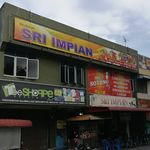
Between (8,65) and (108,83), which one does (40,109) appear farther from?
(108,83)

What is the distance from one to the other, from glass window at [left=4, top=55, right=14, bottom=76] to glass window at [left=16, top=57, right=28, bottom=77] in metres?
0.36

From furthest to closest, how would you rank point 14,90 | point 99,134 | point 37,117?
point 99,134 < point 37,117 < point 14,90

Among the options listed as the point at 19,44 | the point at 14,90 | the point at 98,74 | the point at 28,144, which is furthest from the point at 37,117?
the point at 98,74

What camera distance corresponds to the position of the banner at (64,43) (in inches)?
725

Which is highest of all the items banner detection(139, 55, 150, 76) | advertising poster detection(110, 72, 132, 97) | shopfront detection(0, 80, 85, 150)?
banner detection(139, 55, 150, 76)

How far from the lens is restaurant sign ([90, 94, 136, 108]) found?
74.3 feet

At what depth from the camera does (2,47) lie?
17562 mm

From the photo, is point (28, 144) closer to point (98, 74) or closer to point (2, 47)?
point (2, 47)

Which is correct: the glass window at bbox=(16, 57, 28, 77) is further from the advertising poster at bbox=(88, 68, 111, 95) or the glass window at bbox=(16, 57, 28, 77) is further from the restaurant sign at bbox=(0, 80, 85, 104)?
the advertising poster at bbox=(88, 68, 111, 95)

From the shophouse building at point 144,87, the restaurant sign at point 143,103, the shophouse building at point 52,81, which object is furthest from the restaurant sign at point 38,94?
the shophouse building at point 144,87

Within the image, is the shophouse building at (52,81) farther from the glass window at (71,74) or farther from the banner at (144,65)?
the banner at (144,65)

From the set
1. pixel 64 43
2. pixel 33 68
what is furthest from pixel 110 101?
pixel 33 68

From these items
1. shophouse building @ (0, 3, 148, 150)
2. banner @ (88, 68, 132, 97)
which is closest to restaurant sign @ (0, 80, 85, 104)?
shophouse building @ (0, 3, 148, 150)

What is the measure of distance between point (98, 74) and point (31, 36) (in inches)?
286
